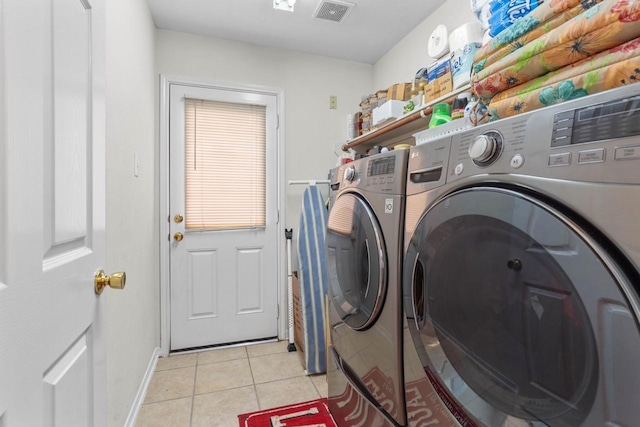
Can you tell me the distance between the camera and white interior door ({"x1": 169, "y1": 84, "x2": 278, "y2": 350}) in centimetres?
244

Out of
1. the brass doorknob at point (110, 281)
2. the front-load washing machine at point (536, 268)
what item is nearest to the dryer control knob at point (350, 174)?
the front-load washing machine at point (536, 268)

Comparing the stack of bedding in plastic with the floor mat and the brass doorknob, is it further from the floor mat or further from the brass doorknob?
the floor mat

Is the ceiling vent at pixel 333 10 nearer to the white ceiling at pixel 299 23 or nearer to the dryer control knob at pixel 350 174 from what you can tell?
the white ceiling at pixel 299 23

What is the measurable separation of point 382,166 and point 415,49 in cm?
163

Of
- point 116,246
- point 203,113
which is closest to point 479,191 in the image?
point 116,246

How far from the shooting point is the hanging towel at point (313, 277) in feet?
7.01

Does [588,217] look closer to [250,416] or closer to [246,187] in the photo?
[250,416]

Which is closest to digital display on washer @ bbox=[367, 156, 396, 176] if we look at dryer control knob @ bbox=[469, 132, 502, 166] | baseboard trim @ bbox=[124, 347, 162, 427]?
dryer control knob @ bbox=[469, 132, 502, 166]

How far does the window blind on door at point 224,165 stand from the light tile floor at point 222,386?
1008 millimetres

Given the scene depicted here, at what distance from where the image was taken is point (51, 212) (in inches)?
23.6

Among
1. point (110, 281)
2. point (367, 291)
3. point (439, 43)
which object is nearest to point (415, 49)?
point (439, 43)

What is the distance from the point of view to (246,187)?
2.61 m

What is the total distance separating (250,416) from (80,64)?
68.6 inches

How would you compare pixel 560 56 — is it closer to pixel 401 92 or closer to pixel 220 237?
pixel 401 92
